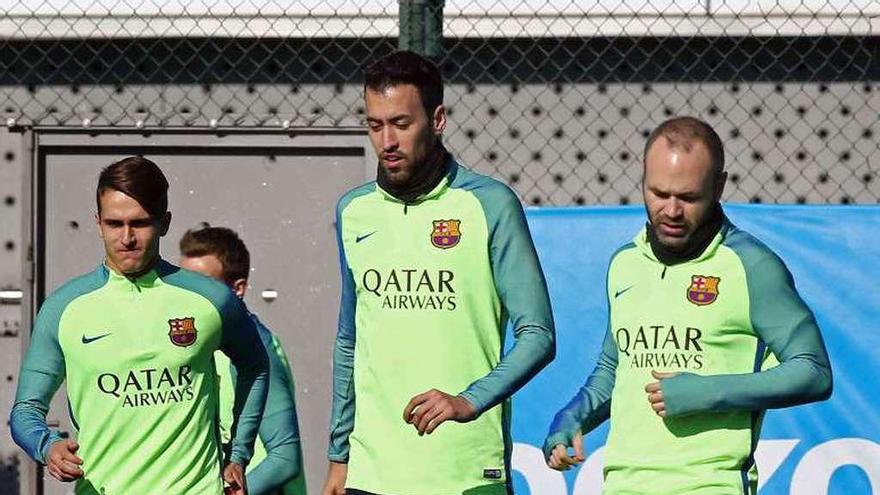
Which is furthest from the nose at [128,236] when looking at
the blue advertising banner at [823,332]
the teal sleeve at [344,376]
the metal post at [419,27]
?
the blue advertising banner at [823,332]

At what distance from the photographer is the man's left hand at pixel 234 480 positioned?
5535 millimetres

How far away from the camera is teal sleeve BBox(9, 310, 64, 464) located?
17.4ft

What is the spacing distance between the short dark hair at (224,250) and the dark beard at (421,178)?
5.74 ft

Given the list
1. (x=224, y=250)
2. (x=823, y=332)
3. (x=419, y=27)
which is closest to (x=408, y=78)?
(x=224, y=250)

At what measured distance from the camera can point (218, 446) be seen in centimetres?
564

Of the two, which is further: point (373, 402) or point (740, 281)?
point (373, 402)

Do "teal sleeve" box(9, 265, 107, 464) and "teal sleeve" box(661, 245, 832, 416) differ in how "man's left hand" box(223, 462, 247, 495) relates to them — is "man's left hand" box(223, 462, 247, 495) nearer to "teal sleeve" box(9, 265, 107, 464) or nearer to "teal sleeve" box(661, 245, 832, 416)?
"teal sleeve" box(9, 265, 107, 464)

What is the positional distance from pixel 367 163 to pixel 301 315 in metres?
0.83

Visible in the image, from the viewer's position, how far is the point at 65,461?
16.9 ft

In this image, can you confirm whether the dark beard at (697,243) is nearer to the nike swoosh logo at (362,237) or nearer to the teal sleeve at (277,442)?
the nike swoosh logo at (362,237)

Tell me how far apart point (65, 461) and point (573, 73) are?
14.2 feet

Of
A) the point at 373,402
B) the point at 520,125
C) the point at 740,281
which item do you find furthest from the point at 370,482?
the point at 520,125

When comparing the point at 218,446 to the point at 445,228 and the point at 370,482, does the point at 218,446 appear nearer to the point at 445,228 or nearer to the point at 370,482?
the point at 370,482

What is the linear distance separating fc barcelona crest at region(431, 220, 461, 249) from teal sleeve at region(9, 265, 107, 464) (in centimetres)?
104
